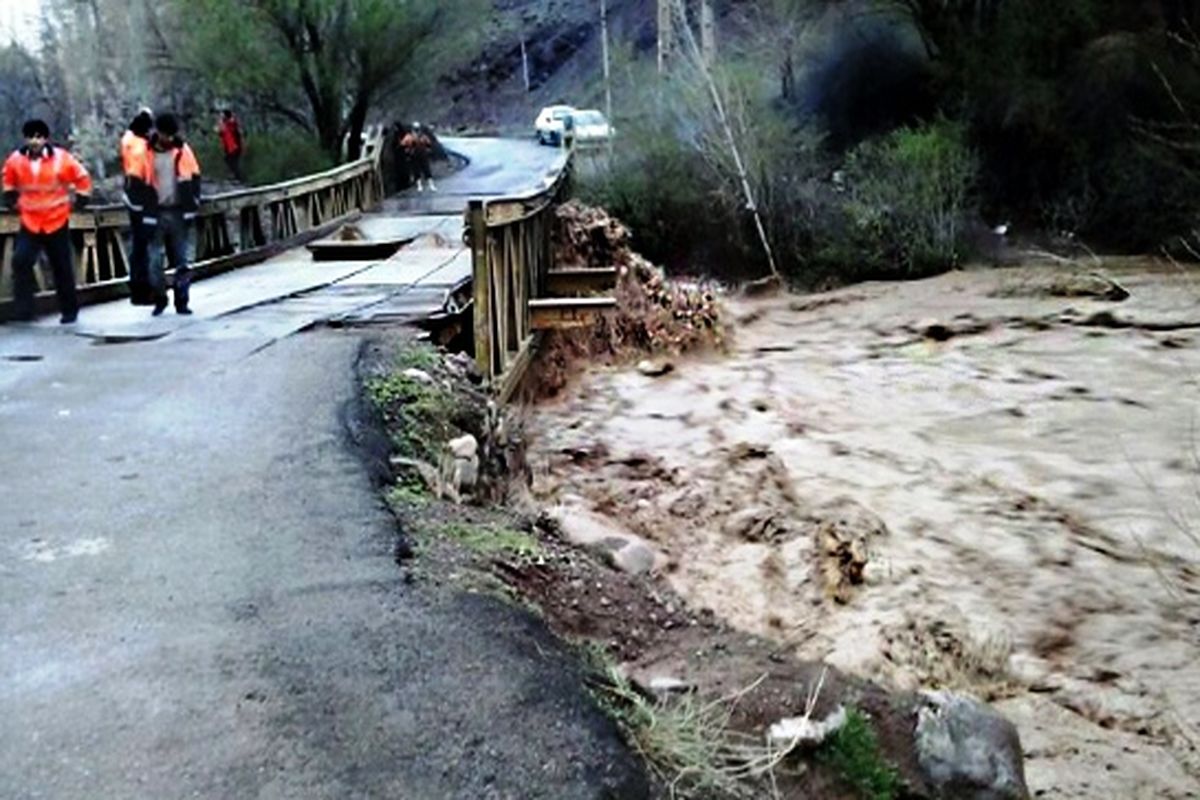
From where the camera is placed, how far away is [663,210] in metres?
33.0

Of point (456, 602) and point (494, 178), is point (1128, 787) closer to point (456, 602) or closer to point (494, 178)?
point (456, 602)

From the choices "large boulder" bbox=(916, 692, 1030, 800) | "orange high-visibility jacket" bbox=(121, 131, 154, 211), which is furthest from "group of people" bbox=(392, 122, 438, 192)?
"large boulder" bbox=(916, 692, 1030, 800)

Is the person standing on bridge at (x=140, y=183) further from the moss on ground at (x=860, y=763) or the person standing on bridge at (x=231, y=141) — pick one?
the person standing on bridge at (x=231, y=141)

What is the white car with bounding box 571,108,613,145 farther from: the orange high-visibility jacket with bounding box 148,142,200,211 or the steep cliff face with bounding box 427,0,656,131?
the orange high-visibility jacket with bounding box 148,142,200,211

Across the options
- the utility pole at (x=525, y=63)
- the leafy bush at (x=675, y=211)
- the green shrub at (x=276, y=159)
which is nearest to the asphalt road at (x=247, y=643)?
the leafy bush at (x=675, y=211)

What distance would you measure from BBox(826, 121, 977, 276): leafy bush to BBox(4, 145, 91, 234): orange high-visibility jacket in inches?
835

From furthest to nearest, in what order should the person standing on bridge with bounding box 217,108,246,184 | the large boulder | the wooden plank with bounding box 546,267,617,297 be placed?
the person standing on bridge with bounding box 217,108,246,184 → the wooden plank with bounding box 546,267,617,297 → the large boulder

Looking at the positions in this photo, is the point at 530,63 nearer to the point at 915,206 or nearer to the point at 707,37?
the point at 707,37

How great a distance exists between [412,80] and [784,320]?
59.4 feet

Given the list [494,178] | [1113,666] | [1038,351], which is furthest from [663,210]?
[1113,666]

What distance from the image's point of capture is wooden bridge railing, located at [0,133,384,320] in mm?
13604

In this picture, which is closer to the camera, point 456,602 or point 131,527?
point 456,602

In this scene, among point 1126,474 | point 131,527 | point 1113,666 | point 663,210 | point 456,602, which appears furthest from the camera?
point 663,210

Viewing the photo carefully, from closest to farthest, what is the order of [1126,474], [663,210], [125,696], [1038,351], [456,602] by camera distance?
[125,696], [456,602], [1126,474], [1038,351], [663,210]
